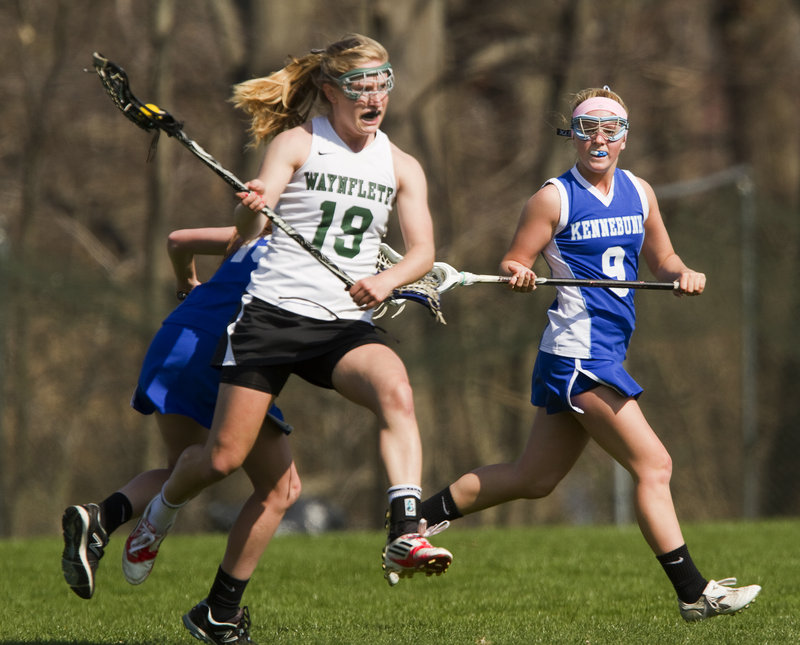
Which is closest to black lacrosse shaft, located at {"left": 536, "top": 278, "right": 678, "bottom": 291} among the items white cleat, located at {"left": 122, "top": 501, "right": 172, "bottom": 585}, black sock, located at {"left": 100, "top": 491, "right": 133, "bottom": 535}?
white cleat, located at {"left": 122, "top": 501, "right": 172, "bottom": 585}

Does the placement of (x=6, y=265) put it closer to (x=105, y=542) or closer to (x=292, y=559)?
(x=292, y=559)

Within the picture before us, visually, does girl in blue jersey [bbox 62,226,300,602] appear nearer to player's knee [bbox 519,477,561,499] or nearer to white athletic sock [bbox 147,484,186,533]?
white athletic sock [bbox 147,484,186,533]

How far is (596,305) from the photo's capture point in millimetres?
5418

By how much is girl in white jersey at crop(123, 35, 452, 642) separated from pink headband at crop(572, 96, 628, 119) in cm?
86

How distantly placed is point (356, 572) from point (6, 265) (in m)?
5.68

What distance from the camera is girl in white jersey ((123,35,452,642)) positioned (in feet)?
15.6

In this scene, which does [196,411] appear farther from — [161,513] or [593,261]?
[593,261]

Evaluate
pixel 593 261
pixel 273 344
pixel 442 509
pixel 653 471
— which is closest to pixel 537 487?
pixel 442 509

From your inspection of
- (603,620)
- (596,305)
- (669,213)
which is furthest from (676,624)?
(669,213)

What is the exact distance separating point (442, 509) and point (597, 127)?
182cm

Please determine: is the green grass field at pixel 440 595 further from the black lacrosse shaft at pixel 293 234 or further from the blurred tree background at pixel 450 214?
the blurred tree background at pixel 450 214

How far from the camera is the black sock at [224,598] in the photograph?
5191mm

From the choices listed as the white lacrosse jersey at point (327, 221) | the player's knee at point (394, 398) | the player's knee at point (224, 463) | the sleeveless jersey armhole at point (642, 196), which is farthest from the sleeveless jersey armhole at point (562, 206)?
the player's knee at point (224, 463)

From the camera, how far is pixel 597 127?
5395 millimetres
